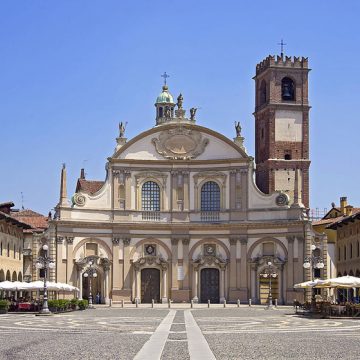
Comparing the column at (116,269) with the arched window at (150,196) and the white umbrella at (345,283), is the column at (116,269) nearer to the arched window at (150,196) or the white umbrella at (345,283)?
the arched window at (150,196)

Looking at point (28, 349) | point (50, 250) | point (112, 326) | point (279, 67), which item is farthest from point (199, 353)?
point (279, 67)

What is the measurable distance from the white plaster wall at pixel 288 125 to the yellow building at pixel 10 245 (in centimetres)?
2451

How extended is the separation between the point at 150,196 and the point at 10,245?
1371 centimetres

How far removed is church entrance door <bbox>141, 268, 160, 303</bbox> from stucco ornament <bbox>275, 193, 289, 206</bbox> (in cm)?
1226

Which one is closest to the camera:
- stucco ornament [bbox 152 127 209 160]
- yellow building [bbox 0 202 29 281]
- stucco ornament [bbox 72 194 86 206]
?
yellow building [bbox 0 202 29 281]

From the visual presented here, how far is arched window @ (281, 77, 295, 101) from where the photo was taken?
83375 mm

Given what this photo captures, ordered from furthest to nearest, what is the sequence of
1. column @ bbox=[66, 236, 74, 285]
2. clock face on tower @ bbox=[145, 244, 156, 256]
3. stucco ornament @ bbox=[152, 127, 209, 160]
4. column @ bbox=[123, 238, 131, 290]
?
stucco ornament @ bbox=[152, 127, 209, 160] < clock face on tower @ bbox=[145, 244, 156, 256] < column @ bbox=[123, 238, 131, 290] < column @ bbox=[66, 236, 74, 285]

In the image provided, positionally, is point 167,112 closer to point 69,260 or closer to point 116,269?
point 116,269

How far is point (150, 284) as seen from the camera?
7925 centimetres

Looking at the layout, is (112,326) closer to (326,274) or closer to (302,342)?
(302,342)

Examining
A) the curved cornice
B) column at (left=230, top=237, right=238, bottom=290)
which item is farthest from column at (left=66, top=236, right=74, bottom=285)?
column at (left=230, top=237, right=238, bottom=290)

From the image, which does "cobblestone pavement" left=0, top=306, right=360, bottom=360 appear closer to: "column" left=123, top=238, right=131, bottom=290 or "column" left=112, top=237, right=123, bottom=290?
"column" left=112, top=237, right=123, bottom=290

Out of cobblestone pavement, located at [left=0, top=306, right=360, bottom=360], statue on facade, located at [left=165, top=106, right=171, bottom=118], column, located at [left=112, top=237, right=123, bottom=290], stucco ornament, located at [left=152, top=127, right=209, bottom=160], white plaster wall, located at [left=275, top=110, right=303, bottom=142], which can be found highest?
statue on facade, located at [left=165, top=106, right=171, bottom=118]

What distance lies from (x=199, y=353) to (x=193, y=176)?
56.5 meters
